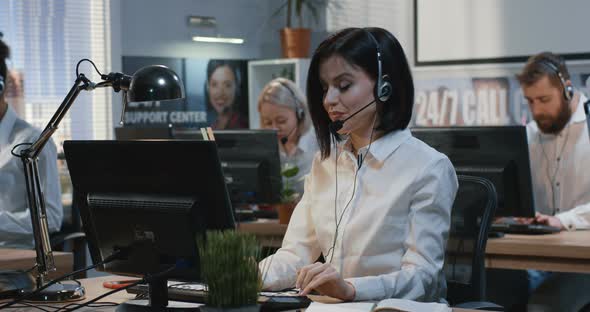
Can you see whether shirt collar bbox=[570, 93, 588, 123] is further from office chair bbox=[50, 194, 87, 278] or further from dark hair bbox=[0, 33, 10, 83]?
dark hair bbox=[0, 33, 10, 83]

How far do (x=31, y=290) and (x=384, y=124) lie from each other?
1.06 metres

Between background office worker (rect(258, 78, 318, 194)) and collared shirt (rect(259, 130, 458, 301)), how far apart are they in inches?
93.3

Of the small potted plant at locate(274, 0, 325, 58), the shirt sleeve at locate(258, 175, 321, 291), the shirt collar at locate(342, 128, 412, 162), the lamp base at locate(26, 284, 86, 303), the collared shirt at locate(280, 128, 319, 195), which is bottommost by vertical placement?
the lamp base at locate(26, 284, 86, 303)

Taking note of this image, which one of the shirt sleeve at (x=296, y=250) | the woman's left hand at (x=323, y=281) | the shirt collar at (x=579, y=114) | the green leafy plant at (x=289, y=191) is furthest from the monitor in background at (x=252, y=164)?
the woman's left hand at (x=323, y=281)

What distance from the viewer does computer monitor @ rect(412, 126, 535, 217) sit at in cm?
328

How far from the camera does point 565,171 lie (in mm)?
4121

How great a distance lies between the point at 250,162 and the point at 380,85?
192 centimetres

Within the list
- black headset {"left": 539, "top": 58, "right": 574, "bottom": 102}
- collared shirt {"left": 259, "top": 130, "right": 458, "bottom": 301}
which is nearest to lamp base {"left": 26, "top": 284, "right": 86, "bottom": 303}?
collared shirt {"left": 259, "top": 130, "right": 458, "bottom": 301}

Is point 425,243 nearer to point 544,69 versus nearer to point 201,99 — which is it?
point 544,69

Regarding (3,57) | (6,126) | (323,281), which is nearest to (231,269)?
(323,281)

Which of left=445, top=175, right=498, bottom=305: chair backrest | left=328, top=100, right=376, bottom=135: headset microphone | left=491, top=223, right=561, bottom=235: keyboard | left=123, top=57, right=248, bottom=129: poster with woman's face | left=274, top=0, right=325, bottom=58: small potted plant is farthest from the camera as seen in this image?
left=274, top=0, right=325, bottom=58: small potted plant

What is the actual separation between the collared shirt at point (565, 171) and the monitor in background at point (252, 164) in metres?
1.30

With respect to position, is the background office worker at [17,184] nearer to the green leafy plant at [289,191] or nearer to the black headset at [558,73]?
the green leafy plant at [289,191]

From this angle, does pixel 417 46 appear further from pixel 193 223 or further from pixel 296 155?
pixel 193 223
